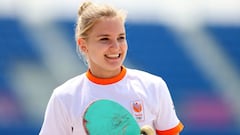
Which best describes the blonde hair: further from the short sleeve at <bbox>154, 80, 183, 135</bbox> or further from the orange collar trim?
the short sleeve at <bbox>154, 80, 183, 135</bbox>

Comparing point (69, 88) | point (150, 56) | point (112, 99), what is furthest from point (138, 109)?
point (150, 56)

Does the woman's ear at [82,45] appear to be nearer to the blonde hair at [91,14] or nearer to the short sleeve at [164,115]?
the blonde hair at [91,14]

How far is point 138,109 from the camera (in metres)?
1.88

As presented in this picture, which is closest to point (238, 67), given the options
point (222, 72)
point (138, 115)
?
point (222, 72)

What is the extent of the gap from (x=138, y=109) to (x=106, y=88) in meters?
0.13

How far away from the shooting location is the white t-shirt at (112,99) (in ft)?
6.17

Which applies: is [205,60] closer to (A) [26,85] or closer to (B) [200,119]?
(B) [200,119]

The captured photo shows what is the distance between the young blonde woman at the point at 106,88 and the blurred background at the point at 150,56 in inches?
104

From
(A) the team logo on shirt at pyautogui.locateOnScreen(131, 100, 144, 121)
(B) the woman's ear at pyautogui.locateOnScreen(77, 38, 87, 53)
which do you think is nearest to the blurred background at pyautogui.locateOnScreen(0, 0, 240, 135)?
(B) the woman's ear at pyautogui.locateOnScreen(77, 38, 87, 53)

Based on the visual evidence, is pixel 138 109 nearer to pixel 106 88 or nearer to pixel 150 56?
pixel 106 88

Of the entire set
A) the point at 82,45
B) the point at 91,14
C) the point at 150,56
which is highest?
the point at 91,14

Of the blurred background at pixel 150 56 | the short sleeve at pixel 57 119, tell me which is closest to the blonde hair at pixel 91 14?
the short sleeve at pixel 57 119

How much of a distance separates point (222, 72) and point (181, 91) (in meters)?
0.37

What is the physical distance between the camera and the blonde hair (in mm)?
1915
